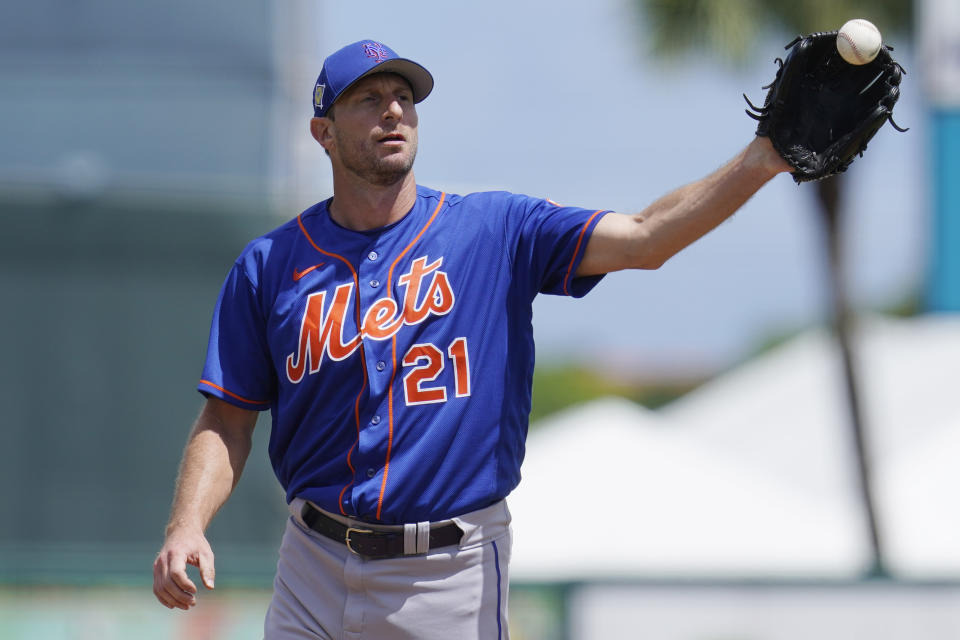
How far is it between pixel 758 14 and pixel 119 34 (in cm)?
637

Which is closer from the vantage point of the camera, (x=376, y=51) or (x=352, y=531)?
(x=352, y=531)

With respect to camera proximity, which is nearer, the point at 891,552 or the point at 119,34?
the point at 119,34

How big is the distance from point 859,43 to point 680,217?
53 cm

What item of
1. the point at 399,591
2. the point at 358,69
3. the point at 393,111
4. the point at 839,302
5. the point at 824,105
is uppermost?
the point at 839,302

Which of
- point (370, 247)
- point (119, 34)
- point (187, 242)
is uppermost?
point (119, 34)

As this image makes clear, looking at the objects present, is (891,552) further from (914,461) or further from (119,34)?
(119,34)

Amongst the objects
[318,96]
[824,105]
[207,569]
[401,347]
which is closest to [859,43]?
[824,105]

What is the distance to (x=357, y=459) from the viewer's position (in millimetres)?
2943

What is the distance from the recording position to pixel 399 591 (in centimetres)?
292

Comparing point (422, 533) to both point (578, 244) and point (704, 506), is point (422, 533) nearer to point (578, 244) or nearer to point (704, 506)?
point (578, 244)

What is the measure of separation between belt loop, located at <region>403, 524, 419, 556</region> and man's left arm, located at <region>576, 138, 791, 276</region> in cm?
77

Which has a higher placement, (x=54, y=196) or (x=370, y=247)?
(x=54, y=196)

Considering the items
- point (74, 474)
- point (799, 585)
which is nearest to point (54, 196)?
point (74, 474)

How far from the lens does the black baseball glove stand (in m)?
2.67
